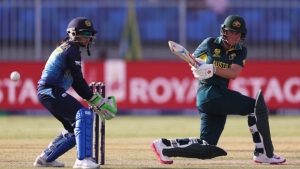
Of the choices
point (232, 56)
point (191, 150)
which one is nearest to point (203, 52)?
point (232, 56)

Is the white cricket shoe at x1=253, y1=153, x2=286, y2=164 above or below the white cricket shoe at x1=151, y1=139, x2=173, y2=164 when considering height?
below

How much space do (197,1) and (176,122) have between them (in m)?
8.20

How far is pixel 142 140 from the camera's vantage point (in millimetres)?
13055

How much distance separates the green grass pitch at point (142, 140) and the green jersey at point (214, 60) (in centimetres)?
91

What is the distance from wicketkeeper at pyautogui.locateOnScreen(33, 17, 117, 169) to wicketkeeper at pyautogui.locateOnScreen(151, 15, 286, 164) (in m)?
0.92

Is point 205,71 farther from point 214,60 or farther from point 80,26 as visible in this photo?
point 80,26

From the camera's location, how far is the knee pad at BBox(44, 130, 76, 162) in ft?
27.7

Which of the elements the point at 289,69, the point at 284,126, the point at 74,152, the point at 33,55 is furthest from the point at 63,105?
the point at 33,55

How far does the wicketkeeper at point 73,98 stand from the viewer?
26.1 ft

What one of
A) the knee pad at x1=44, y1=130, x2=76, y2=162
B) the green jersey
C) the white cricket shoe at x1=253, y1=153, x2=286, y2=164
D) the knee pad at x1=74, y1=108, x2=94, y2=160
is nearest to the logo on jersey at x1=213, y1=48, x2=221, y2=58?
the green jersey

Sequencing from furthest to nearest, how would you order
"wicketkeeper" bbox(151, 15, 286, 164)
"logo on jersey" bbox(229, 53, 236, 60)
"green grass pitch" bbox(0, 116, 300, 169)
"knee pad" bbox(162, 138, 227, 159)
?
"green grass pitch" bbox(0, 116, 300, 169), "logo on jersey" bbox(229, 53, 236, 60), "wicketkeeper" bbox(151, 15, 286, 164), "knee pad" bbox(162, 138, 227, 159)

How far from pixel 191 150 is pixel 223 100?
76 cm

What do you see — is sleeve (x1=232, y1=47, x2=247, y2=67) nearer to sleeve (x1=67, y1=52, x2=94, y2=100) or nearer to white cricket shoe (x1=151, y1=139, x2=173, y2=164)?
white cricket shoe (x1=151, y1=139, x2=173, y2=164)

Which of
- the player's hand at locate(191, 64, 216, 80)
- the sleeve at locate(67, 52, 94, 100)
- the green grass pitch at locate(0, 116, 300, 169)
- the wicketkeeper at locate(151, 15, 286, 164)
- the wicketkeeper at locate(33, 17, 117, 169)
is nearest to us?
the wicketkeeper at locate(33, 17, 117, 169)
